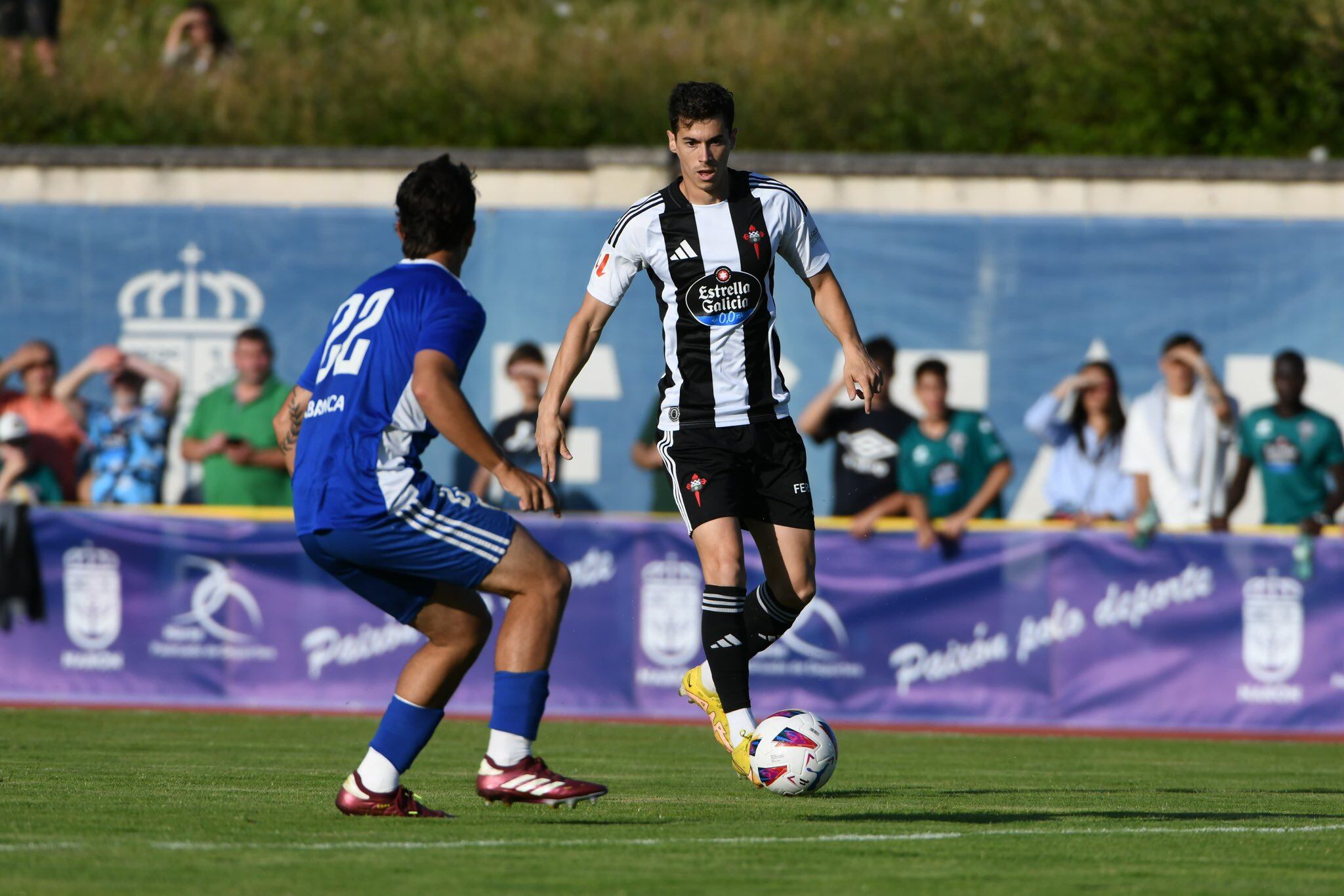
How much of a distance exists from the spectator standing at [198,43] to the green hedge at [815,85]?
0.74 ft

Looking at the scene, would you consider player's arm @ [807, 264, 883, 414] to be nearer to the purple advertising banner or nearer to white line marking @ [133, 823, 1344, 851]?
white line marking @ [133, 823, 1344, 851]

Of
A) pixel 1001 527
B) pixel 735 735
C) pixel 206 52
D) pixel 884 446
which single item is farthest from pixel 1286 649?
pixel 206 52

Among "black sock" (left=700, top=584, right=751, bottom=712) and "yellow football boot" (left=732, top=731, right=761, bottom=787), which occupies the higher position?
"black sock" (left=700, top=584, right=751, bottom=712)

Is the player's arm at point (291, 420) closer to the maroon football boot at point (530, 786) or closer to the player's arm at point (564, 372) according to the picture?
the player's arm at point (564, 372)

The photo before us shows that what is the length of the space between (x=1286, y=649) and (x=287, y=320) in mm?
8792

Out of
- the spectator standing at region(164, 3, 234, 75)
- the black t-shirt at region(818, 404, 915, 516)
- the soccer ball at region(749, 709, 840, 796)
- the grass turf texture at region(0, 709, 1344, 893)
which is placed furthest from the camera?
Result: the spectator standing at region(164, 3, 234, 75)

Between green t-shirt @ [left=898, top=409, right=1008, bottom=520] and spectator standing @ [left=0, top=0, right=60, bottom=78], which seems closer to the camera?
green t-shirt @ [left=898, top=409, right=1008, bottom=520]

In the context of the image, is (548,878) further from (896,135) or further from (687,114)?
(896,135)

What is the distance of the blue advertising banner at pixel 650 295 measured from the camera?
15664 millimetres

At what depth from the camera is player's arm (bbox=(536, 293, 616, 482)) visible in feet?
22.4

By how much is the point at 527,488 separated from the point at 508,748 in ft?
2.98

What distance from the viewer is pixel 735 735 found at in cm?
709

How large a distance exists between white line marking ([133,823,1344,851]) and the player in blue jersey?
44 cm

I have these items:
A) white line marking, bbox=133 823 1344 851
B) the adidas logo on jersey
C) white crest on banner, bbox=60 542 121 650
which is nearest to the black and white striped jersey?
the adidas logo on jersey
